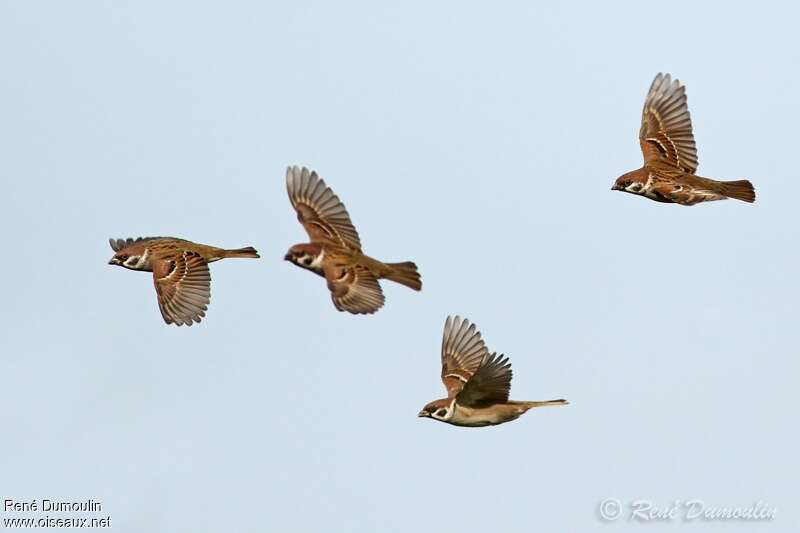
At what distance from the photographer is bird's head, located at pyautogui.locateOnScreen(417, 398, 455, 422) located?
2358 centimetres

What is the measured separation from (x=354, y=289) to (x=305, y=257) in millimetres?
1079

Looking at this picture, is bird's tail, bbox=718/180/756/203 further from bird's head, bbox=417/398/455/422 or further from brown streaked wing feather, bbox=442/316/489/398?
bird's head, bbox=417/398/455/422

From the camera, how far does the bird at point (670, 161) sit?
1028 inches

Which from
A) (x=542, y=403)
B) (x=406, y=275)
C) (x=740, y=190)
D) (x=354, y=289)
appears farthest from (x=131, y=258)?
(x=740, y=190)

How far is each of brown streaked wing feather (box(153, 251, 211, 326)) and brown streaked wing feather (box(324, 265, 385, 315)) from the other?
3463 mm

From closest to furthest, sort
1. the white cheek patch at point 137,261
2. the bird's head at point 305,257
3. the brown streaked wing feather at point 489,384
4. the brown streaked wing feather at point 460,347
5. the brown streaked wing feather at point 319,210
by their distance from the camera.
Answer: the brown streaked wing feather at point 489,384 < the bird's head at point 305,257 < the brown streaked wing feather at point 319,210 < the brown streaked wing feather at point 460,347 < the white cheek patch at point 137,261

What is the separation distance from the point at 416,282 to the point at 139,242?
710cm

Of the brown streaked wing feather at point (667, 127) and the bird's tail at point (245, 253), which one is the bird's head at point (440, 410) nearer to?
the bird's tail at point (245, 253)

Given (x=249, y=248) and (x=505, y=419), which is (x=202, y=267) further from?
(x=505, y=419)

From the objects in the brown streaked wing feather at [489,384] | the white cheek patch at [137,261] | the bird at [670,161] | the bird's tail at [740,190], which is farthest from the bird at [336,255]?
the bird's tail at [740,190]

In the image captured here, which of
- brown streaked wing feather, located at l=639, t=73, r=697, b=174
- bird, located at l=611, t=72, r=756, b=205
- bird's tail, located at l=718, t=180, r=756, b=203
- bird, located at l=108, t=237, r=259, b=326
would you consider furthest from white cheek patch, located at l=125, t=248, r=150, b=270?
bird's tail, located at l=718, t=180, r=756, b=203

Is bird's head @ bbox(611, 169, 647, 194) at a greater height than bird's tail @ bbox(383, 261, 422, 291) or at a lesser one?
greater

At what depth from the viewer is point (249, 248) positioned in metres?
26.4

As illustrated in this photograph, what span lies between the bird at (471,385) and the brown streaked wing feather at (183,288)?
412cm
